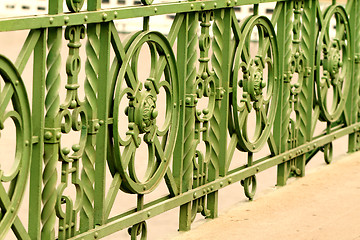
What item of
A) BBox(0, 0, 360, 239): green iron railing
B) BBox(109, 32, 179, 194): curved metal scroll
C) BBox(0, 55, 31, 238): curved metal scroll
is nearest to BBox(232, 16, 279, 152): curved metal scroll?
BBox(0, 0, 360, 239): green iron railing

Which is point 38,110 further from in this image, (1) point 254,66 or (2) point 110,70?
(1) point 254,66

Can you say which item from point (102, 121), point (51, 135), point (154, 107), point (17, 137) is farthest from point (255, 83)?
point (17, 137)

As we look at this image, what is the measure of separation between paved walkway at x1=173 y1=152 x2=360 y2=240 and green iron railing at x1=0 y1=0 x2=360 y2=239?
0.12 m

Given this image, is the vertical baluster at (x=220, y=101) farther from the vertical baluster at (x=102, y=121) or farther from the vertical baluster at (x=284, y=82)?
the vertical baluster at (x=102, y=121)

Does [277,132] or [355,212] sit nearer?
[355,212]

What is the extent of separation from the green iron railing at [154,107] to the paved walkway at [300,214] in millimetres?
119

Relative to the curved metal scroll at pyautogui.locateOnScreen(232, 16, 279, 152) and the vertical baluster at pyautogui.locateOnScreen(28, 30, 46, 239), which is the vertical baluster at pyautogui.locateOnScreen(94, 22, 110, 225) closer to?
the vertical baluster at pyautogui.locateOnScreen(28, 30, 46, 239)

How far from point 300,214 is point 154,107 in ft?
4.17

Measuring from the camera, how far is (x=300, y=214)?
211 inches

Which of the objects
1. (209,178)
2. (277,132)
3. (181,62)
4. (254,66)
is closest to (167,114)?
(181,62)

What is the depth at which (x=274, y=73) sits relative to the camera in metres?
5.75

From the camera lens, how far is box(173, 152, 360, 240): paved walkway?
496 centimetres

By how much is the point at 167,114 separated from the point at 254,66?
0.90 metres

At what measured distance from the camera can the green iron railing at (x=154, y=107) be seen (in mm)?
3748
